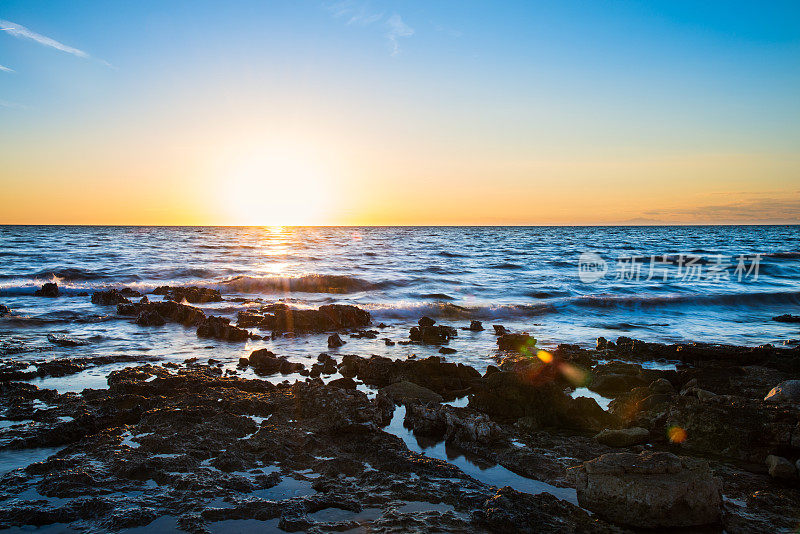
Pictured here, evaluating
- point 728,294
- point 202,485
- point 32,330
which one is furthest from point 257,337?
point 728,294

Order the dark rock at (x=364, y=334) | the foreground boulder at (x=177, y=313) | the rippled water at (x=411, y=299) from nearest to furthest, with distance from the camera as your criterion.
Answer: the rippled water at (x=411, y=299) < the dark rock at (x=364, y=334) < the foreground boulder at (x=177, y=313)

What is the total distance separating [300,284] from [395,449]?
67.2 feet

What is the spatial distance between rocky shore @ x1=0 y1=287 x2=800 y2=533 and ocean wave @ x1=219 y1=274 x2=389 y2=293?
14.8 metres

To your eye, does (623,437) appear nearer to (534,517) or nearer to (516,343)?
(534,517)

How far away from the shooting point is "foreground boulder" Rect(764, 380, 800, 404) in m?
6.75

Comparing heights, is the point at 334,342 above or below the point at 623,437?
below

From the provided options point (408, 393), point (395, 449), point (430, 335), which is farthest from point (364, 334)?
point (395, 449)

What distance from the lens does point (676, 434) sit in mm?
6098

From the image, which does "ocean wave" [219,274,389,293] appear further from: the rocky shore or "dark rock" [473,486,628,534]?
"dark rock" [473,486,628,534]

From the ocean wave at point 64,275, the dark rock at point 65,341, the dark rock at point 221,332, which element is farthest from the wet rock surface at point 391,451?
the ocean wave at point 64,275

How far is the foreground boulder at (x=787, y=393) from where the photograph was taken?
266 inches

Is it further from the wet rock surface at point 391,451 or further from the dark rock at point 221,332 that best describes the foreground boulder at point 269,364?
the dark rock at point 221,332

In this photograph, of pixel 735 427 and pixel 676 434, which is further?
pixel 676 434

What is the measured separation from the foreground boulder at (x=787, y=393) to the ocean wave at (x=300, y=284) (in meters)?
18.9
